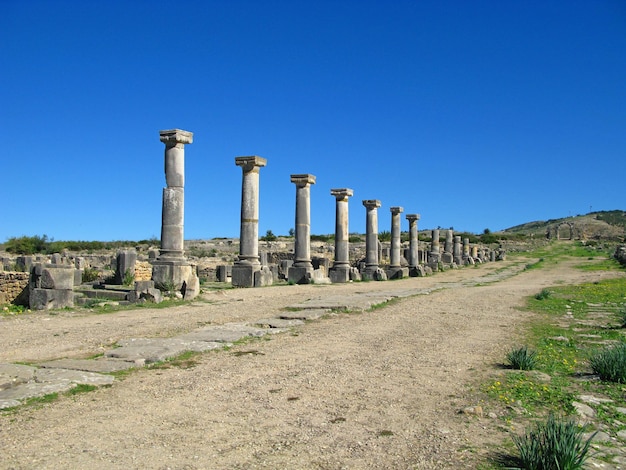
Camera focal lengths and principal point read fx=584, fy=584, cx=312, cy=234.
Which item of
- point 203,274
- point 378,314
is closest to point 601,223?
point 203,274

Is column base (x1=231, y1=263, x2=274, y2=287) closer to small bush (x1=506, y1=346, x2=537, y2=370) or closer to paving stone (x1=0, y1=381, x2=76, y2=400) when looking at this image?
small bush (x1=506, y1=346, x2=537, y2=370)

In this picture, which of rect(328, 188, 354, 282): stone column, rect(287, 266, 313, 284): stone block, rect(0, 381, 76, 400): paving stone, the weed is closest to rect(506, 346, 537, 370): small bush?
rect(0, 381, 76, 400): paving stone

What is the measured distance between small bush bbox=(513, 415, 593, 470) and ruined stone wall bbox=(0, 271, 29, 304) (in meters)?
13.8

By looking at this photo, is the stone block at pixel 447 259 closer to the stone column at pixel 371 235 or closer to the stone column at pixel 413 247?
the stone column at pixel 413 247

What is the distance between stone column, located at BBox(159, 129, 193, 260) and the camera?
55.5 ft

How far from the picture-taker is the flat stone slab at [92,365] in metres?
6.52

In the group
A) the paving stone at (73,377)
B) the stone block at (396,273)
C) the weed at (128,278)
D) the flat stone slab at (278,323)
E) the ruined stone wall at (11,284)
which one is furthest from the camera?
the stone block at (396,273)

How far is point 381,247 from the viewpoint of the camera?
132 ft

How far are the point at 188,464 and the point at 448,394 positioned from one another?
2.81 metres

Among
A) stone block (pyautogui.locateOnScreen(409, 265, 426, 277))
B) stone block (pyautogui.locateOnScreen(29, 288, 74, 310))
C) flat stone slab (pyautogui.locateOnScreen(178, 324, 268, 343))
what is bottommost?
flat stone slab (pyautogui.locateOnScreen(178, 324, 268, 343))

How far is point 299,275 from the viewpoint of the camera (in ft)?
75.0

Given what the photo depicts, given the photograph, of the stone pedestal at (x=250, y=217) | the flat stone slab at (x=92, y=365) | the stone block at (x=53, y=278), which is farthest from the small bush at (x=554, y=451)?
the stone pedestal at (x=250, y=217)

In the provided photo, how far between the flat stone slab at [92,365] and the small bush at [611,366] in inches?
206

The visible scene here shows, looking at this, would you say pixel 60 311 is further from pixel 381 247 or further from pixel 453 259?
pixel 453 259
